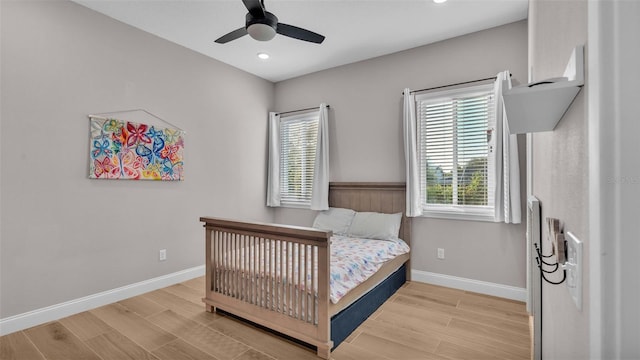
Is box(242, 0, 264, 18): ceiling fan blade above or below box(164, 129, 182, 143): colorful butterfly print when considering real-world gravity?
above

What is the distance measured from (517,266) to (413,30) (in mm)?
2712

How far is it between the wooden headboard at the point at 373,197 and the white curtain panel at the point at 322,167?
0.13 m

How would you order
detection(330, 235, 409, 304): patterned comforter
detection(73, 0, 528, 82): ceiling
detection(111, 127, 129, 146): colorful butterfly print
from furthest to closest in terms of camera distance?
detection(111, 127, 129, 146): colorful butterfly print, detection(73, 0, 528, 82): ceiling, detection(330, 235, 409, 304): patterned comforter

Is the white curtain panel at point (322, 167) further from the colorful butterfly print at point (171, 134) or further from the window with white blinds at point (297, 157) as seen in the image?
the colorful butterfly print at point (171, 134)

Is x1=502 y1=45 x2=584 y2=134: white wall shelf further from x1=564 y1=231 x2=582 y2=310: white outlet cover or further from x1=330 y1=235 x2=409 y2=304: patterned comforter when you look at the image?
x1=330 y1=235 x2=409 y2=304: patterned comforter

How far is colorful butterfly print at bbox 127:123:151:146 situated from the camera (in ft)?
10.5

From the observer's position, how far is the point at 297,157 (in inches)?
188

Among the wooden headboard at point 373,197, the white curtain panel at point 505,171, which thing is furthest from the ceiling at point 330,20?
the wooden headboard at point 373,197

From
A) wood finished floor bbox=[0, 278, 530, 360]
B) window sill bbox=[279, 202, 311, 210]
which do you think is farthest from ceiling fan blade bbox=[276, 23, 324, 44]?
window sill bbox=[279, 202, 311, 210]

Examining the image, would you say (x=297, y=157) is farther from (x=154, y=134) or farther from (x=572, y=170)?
(x=572, y=170)

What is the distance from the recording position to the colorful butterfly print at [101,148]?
9.57 feet

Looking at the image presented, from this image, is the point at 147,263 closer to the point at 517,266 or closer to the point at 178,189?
the point at 178,189

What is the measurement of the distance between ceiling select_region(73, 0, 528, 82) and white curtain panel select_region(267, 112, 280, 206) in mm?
1201

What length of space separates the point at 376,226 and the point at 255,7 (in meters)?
2.59
